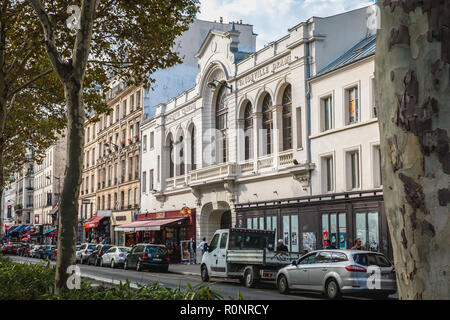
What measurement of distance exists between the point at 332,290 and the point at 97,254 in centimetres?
2562

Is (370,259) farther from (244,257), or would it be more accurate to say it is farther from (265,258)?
(244,257)

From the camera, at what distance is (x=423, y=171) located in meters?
3.33

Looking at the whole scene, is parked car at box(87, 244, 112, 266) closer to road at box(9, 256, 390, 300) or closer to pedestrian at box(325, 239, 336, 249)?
road at box(9, 256, 390, 300)

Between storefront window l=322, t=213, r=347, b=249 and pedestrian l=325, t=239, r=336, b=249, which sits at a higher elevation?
storefront window l=322, t=213, r=347, b=249

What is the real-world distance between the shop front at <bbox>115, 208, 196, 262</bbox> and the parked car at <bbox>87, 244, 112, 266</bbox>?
4.21 metres

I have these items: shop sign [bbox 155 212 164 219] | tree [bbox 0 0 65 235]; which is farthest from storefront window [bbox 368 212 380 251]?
shop sign [bbox 155 212 164 219]

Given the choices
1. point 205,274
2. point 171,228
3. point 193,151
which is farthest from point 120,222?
point 205,274

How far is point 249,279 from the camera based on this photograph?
21500 millimetres

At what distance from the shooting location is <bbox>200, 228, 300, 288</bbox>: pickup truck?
21.1 metres

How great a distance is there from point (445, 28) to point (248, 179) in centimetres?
3064

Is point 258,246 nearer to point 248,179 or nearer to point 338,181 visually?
point 338,181

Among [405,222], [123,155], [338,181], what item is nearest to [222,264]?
[338,181]

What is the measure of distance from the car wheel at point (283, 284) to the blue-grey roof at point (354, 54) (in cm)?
1103
